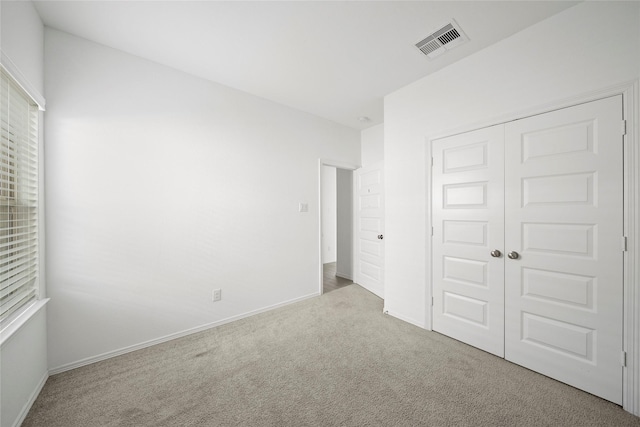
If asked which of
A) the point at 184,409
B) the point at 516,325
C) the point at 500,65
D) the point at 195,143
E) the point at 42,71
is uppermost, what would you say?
the point at 500,65

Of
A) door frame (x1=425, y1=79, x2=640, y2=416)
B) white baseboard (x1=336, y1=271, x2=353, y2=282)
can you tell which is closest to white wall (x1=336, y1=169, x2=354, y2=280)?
white baseboard (x1=336, y1=271, x2=353, y2=282)

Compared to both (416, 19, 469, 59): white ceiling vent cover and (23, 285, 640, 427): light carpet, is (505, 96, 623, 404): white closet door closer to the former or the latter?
(23, 285, 640, 427): light carpet

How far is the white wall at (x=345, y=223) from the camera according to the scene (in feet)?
15.3

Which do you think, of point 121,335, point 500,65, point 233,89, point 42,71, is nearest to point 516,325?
point 500,65

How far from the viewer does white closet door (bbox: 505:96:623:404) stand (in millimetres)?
1634

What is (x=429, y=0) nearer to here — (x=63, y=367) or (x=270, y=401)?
(x=270, y=401)

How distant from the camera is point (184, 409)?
62.9 inches

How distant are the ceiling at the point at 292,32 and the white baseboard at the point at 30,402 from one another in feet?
8.96

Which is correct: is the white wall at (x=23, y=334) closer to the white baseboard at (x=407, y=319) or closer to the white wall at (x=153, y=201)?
the white wall at (x=153, y=201)

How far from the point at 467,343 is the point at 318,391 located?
1572mm

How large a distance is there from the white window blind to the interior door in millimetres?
3632

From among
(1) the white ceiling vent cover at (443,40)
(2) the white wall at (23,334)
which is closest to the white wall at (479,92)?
(1) the white ceiling vent cover at (443,40)

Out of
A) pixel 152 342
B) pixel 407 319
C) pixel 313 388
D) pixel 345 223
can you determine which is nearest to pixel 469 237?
pixel 407 319

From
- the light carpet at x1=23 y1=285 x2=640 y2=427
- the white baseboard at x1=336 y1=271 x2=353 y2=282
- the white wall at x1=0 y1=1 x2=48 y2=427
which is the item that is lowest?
the light carpet at x1=23 y1=285 x2=640 y2=427
